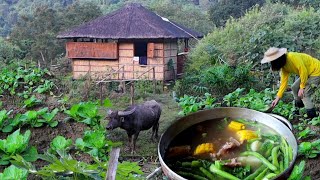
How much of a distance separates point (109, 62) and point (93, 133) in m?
14.0

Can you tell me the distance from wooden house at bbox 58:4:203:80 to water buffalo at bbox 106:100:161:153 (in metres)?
10.2

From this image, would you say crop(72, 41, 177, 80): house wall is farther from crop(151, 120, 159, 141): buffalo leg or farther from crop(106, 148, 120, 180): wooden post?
crop(106, 148, 120, 180): wooden post

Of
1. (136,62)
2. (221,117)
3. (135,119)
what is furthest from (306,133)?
(136,62)

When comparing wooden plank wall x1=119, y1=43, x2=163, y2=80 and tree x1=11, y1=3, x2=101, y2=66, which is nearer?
wooden plank wall x1=119, y1=43, x2=163, y2=80

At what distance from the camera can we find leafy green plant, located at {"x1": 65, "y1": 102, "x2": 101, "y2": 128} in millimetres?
6129

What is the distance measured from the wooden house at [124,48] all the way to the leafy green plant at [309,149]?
12.9 metres

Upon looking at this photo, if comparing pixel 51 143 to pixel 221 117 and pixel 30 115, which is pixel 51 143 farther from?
pixel 221 117

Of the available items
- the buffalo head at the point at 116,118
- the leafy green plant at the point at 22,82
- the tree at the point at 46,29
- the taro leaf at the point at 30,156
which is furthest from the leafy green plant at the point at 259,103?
the tree at the point at 46,29

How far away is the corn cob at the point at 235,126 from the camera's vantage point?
8.00 ft

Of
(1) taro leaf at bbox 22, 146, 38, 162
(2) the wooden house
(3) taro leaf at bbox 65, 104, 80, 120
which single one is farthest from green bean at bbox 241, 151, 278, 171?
(2) the wooden house

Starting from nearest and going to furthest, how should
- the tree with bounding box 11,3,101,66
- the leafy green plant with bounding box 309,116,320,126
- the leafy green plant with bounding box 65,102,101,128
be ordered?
the leafy green plant with bounding box 65,102,101,128, the leafy green plant with bounding box 309,116,320,126, the tree with bounding box 11,3,101,66

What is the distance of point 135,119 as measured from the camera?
7.38 meters

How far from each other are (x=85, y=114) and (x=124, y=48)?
12931mm

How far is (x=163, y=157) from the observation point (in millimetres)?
2209
